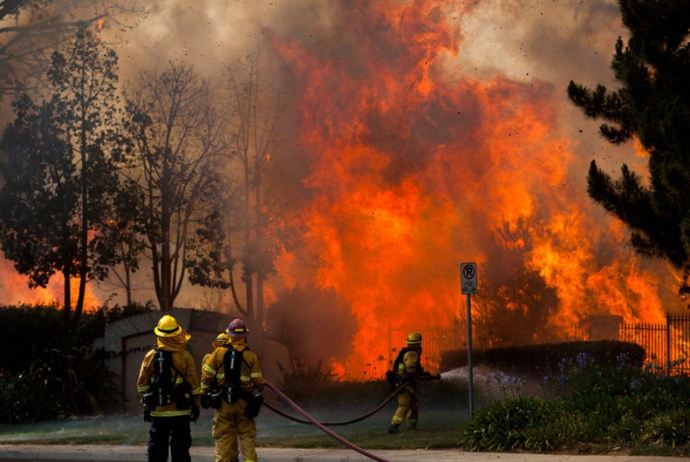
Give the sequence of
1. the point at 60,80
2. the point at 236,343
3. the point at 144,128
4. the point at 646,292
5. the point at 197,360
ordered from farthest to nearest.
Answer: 1. the point at 646,292
2. the point at 144,128
3. the point at 60,80
4. the point at 197,360
5. the point at 236,343

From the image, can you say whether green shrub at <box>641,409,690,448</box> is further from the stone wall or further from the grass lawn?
the stone wall

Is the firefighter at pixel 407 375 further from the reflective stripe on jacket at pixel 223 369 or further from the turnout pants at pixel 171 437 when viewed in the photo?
the turnout pants at pixel 171 437

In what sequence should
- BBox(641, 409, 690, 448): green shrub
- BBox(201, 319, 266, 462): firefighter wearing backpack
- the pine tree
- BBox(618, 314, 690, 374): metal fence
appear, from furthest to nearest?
BBox(618, 314, 690, 374): metal fence < the pine tree < BBox(641, 409, 690, 448): green shrub < BBox(201, 319, 266, 462): firefighter wearing backpack

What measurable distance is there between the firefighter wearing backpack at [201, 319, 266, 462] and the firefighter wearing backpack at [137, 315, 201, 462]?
2.14 feet

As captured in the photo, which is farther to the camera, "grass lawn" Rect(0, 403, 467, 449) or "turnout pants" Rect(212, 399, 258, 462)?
"grass lawn" Rect(0, 403, 467, 449)

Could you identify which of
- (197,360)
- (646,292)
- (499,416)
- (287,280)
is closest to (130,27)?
(287,280)

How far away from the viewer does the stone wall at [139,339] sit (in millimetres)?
24641

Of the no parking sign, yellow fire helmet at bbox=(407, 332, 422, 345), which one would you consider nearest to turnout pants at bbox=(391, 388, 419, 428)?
yellow fire helmet at bbox=(407, 332, 422, 345)

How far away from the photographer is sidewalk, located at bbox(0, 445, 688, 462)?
13.0m

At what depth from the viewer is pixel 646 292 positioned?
37344 mm

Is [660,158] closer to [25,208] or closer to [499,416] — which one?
[499,416]

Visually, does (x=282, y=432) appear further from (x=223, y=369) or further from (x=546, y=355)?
(x=546, y=355)

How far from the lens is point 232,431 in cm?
1162

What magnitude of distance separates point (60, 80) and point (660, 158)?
20.1 meters
